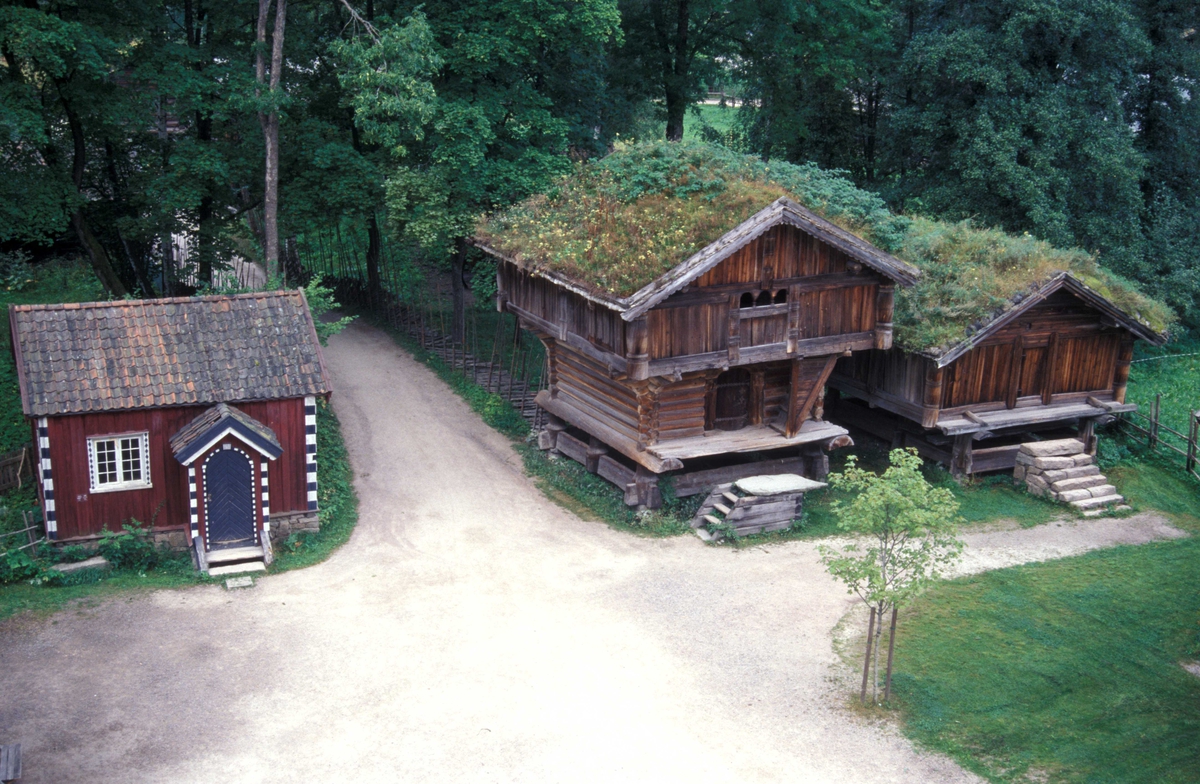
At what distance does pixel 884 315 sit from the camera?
24.5 meters

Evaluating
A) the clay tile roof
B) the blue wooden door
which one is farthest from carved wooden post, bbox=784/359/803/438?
the blue wooden door

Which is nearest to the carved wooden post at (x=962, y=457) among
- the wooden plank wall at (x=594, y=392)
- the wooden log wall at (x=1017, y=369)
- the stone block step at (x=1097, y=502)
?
the wooden log wall at (x=1017, y=369)

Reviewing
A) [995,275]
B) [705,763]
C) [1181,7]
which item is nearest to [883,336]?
[995,275]

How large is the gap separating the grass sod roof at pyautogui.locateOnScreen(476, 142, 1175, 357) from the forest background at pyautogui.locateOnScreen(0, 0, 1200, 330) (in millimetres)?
4794

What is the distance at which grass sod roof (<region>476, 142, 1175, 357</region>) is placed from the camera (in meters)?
22.5

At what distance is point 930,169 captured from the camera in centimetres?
3669

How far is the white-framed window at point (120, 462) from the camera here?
21.4 metres

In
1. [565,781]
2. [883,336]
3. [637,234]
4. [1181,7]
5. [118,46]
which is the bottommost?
[565,781]

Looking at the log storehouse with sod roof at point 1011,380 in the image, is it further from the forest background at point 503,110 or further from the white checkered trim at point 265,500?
the white checkered trim at point 265,500

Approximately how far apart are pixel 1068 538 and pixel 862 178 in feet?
68.9

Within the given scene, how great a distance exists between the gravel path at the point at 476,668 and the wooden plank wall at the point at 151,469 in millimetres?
2105

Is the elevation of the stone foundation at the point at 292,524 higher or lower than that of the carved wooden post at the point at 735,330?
lower

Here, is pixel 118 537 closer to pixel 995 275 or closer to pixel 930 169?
pixel 995 275

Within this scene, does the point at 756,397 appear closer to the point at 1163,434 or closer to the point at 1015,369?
the point at 1015,369
